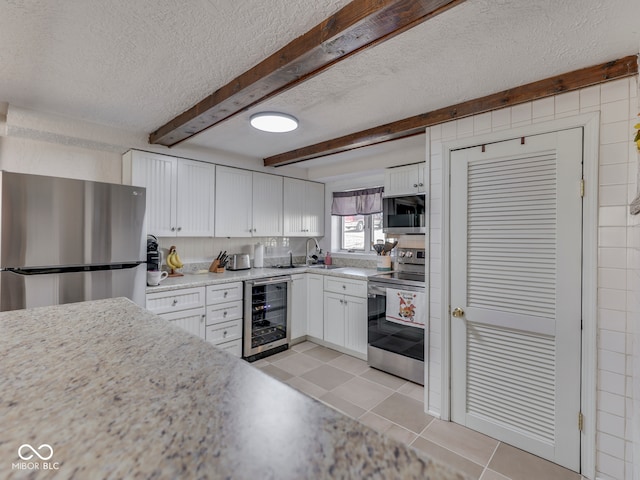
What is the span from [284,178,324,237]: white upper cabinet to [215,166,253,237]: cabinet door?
603mm

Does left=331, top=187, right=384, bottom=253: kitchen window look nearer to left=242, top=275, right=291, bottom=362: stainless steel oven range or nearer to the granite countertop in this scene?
the granite countertop

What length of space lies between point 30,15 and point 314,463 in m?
2.08

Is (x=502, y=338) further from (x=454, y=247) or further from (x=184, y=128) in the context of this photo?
(x=184, y=128)

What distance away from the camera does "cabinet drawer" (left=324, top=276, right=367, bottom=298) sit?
11.1 ft

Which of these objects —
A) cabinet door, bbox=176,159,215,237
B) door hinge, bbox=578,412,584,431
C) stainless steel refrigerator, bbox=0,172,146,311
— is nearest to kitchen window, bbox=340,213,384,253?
cabinet door, bbox=176,159,215,237

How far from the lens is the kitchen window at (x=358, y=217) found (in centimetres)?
425

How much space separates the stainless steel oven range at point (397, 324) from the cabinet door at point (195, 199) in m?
1.90

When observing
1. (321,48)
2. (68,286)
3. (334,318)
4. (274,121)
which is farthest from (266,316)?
(321,48)

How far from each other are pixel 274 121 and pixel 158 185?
141cm

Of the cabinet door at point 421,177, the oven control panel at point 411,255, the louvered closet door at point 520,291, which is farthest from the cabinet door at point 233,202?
the louvered closet door at point 520,291

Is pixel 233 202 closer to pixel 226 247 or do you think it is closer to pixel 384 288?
pixel 226 247

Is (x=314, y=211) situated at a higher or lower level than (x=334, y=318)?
higher

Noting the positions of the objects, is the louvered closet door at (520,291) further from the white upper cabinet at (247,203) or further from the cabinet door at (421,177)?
the white upper cabinet at (247,203)

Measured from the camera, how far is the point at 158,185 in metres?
3.05
